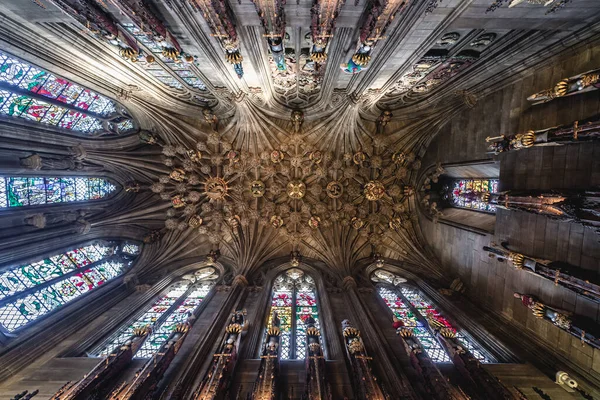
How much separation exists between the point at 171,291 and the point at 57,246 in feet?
14.3

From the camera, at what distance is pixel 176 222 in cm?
1424

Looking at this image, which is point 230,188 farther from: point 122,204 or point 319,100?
point 319,100

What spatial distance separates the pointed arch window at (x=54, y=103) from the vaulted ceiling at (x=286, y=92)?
3.26ft

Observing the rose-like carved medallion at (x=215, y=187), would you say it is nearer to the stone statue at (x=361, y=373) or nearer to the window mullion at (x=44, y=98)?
the window mullion at (x=44, y=98)

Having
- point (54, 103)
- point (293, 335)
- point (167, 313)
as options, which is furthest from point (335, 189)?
point (54, 103)

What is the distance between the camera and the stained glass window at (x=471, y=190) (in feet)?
34.1

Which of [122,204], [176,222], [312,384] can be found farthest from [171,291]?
[312,384]

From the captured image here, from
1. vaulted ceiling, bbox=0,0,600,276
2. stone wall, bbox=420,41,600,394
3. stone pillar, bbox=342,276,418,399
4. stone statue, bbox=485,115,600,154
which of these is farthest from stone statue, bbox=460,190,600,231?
stone pillar, bbox=342,276,418,399

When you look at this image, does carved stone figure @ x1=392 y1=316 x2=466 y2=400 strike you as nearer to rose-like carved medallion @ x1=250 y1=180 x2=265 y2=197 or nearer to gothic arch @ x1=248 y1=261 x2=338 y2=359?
gothic arch @ x1=248 y1=261 x2=338 y2=359

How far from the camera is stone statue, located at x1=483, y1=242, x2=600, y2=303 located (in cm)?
571

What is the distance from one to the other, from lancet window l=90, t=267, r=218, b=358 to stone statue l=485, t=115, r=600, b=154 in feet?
33.8

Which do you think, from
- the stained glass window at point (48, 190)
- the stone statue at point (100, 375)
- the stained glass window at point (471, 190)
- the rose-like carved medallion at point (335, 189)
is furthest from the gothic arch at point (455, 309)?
the stained glass window at point (48, 190)

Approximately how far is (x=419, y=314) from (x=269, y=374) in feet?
20.7

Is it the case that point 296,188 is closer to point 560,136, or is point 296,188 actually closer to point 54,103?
point 54,103
